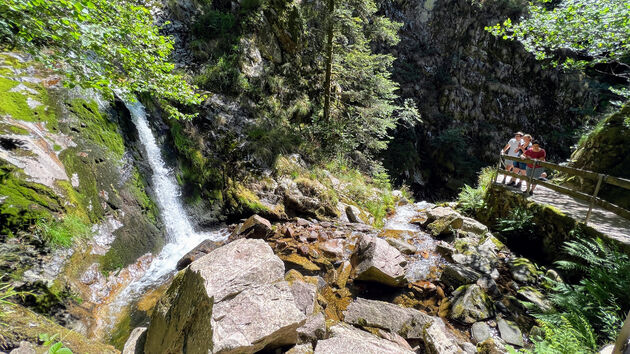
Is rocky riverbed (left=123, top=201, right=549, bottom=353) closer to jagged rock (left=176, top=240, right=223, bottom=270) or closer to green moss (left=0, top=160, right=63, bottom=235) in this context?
jagged rock (left=176, top=240, right=223, bottom=270)

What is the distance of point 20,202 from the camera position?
13.5 ft

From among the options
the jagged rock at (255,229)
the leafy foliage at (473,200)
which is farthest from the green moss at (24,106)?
the leafy foliage at (473,200)

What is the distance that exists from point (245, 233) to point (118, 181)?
333 cm

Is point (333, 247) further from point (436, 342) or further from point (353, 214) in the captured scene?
point (436, 342)

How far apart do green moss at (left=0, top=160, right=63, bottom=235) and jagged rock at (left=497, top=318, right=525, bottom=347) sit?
7.83 m

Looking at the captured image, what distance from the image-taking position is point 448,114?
2312 cm

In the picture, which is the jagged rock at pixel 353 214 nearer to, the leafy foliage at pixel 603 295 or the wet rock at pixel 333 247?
the wet rock at pixel 333 247

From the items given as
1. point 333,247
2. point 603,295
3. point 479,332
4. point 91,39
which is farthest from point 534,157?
point 91,39

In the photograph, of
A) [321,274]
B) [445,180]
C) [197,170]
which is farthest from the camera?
[445,180]

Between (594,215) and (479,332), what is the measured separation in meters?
4.48

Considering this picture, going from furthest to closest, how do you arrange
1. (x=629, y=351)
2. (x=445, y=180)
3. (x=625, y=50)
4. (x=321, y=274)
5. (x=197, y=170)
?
1. (x=445, y=180)
2. (x=197, y=170)
3. (x=321, y=274)
4. (x=625, y=50)
5. (x=629, y=351)

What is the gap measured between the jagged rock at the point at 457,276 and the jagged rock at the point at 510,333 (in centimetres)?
94

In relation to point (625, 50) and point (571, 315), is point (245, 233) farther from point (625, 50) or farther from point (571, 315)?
point (625, 50)

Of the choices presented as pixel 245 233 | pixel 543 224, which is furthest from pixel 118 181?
pixel 543 224
